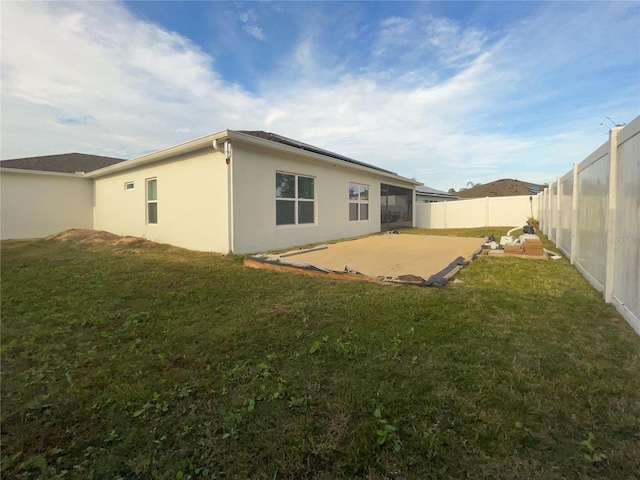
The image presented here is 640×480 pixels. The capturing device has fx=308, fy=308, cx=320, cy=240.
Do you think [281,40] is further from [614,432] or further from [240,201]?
[614,432]

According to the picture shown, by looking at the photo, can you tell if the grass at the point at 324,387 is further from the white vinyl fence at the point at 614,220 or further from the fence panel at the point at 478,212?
the fence panel at the point at 478,212

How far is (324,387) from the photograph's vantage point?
2076 mm

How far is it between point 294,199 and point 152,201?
16.0ft

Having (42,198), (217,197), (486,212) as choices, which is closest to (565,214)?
(217,197)

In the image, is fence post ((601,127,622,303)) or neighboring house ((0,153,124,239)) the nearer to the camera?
fence post ((601,127,622,303))

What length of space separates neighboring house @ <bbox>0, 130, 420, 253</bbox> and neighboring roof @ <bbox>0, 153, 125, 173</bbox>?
123 cm

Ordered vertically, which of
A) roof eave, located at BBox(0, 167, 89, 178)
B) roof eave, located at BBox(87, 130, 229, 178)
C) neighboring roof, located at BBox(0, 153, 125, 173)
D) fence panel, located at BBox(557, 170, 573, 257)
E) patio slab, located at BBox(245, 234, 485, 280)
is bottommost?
patio slab, located at BBox(245, 234, 485, 280)

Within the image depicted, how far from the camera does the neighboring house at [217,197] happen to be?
7.65 metres

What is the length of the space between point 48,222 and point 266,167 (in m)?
10.7

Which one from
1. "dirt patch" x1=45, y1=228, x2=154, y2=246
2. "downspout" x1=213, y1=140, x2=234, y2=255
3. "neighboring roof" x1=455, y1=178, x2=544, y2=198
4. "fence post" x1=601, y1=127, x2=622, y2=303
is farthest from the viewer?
"neighboring roof" x1=455, y1=178, x2=544, y2=198

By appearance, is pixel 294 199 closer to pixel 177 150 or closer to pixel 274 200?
pixel 274 200

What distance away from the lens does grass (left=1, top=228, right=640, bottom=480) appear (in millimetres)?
1487

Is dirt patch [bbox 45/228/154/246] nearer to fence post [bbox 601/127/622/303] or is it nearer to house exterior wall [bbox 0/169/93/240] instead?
house exterior wall [bbox 0/169/93/240]

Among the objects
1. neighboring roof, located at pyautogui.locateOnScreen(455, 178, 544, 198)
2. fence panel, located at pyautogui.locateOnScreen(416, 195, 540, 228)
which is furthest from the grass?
neighboring roof, located at pyautogui.locateOnScreen(455, 178, 544, 198)
